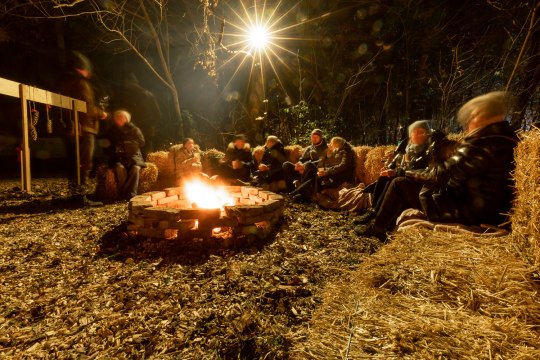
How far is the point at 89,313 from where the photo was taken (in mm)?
2482

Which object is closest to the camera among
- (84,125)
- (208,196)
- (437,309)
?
(437,309)

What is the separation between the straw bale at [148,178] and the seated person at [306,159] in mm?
3387

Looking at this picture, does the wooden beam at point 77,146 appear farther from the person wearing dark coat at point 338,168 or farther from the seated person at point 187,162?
the person wearing dark coat at point 338,168

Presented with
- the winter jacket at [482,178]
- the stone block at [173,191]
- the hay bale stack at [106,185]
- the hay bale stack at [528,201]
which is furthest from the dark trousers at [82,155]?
the hay bale stack at [528,201]

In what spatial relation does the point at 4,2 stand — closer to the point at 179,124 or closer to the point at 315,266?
the point at 179,124

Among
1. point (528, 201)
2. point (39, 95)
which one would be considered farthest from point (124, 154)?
point (528, 201)

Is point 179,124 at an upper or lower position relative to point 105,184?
upper

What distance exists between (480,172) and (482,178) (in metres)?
0.07

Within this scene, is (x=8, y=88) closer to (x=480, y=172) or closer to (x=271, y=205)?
(x=271, y=205)

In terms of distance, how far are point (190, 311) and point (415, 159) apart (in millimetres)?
4003

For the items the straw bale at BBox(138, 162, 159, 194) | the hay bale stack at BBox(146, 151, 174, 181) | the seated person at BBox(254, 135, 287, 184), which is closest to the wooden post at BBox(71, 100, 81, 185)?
the hay bale stack at BBox(146, 151, 174, 181)

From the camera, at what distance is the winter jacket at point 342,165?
6484 mm

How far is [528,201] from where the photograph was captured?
2.19 meters

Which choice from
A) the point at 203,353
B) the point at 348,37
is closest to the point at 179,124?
the point at 348,37
